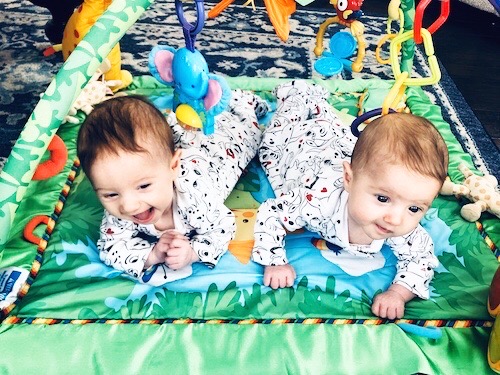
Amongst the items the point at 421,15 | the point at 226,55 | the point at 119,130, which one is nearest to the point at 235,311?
the point at 119,130

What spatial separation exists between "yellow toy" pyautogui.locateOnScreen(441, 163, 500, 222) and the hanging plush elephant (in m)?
0.55

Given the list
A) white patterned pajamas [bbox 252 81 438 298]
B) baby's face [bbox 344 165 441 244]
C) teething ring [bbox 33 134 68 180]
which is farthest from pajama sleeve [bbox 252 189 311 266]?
teething ring [bbox 33 134 68 180]

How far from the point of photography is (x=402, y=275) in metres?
0.99

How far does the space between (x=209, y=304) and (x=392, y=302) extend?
0.32 metres

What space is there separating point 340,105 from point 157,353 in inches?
35.6

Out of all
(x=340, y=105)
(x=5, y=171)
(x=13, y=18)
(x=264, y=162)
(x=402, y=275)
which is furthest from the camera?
(x=13, y=18)

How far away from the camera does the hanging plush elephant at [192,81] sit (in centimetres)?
94

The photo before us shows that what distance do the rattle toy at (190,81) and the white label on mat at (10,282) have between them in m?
0.39

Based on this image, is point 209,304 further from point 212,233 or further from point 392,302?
point 392,302

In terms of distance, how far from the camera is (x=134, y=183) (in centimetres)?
87

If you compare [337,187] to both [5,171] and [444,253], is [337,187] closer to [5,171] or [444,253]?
[444,253]

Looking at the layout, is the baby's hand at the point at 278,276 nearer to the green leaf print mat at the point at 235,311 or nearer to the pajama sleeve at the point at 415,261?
the green leaf print mat at the point at 235,311

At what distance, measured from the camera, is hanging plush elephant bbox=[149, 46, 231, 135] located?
3.07 feet

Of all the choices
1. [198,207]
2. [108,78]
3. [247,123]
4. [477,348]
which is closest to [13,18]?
Result: [108,78]
